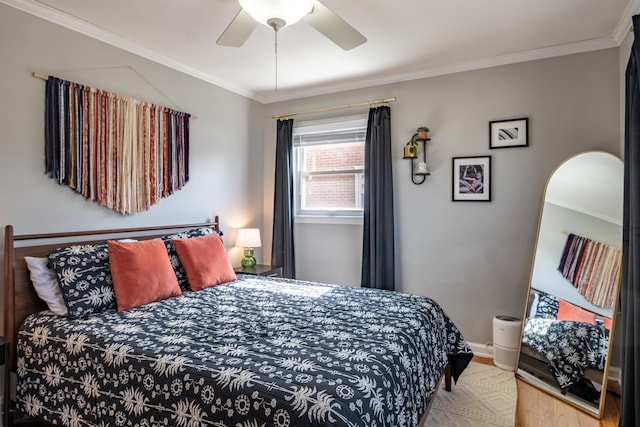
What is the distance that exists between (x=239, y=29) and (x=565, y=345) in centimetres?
313

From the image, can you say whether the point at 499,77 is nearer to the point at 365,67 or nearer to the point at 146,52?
the point at 365,67

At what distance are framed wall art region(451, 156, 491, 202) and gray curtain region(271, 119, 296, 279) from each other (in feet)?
5.85

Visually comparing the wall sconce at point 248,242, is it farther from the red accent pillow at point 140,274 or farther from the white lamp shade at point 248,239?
the red accent pillow at point 140,274

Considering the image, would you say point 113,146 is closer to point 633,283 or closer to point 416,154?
point 416,154

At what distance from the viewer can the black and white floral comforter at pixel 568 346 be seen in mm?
2562

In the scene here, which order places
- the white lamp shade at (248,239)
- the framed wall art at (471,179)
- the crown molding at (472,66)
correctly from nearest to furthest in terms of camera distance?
the crown molding at (472,66) < the framed wall art at (471,179) < the white lamp shade at (248,239)

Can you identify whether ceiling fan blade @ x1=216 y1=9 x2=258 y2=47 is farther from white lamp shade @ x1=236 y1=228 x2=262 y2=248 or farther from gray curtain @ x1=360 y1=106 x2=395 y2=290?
white lamp shade @ x1=236 y1=228 x2=262 y2=248

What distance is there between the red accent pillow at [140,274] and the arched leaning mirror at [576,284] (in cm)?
281

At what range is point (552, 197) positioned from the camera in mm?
2977

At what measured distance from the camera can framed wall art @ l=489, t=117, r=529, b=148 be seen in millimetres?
3139

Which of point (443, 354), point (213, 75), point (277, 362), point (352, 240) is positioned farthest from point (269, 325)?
point (213, 75)

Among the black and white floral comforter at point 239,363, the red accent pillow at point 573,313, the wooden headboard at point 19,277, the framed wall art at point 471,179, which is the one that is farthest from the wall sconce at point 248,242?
the red accent pillow at point 573,313

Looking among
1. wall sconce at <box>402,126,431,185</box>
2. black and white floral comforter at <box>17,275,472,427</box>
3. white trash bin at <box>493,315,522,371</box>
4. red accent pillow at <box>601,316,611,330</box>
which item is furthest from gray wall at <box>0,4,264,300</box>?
red accent pillow at <box>601,316,611,330</box>

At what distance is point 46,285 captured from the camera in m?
2.29
